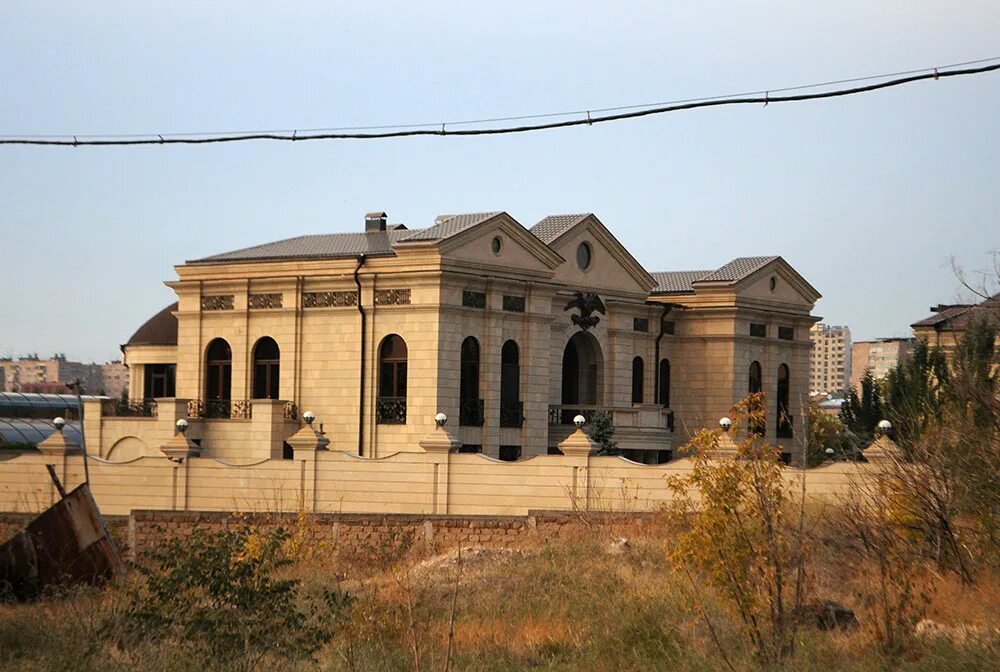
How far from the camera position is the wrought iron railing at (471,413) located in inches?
1615

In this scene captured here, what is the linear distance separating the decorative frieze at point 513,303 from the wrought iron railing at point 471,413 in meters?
2.76

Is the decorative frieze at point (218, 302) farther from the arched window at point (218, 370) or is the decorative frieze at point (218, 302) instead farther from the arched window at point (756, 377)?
the arched window at point (756, 377)

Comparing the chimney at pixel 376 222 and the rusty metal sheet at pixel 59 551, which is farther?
the chimney at pixel 376 222

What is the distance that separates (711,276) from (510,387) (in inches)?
420

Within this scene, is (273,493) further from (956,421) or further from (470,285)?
(956,421)

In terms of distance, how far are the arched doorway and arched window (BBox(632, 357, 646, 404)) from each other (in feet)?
5.81

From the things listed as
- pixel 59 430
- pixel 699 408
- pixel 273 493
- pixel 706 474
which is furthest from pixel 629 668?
pixel 699 408

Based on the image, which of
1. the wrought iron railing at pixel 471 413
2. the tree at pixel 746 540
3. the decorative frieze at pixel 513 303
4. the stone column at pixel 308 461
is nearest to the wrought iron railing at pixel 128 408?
the wrought iron railing at pixel 471 413

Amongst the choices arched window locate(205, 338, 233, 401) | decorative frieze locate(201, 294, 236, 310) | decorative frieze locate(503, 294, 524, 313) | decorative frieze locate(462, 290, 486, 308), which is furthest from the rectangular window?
decorative frieze locate(201, 294, 236, 310)

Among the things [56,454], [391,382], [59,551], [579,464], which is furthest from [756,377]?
[59,551]

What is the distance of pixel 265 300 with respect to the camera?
43500mm

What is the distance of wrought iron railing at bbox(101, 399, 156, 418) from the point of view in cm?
4309

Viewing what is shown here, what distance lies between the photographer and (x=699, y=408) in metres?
49.2

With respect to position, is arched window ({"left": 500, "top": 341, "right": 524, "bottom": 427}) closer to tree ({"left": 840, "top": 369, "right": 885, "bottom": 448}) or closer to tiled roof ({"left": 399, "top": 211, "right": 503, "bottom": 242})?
tiled roof ({"left": 399, "top": 211, "right": 503, "bottom": 242})
